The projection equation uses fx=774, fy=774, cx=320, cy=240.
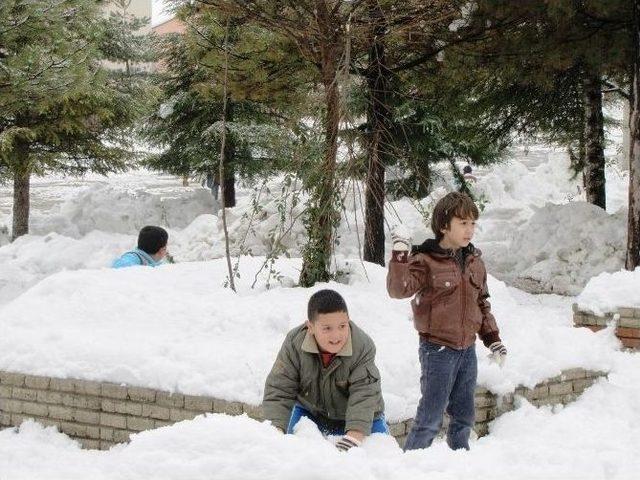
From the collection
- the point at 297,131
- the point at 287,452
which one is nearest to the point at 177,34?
the point at 297,131

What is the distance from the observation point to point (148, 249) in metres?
6.62

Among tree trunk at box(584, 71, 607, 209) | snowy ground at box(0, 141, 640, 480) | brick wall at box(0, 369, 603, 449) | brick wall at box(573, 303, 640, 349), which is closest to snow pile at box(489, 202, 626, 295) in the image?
tree trunk at box(584, 71, 607, 209)

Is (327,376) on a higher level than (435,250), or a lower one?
lower

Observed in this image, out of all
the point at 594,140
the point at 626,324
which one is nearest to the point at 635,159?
the point at 594,140

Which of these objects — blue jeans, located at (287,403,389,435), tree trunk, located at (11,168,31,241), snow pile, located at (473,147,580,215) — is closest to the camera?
blue jeans, located at (287,403,389,435)

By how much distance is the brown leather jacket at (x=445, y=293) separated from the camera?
12.9 feet

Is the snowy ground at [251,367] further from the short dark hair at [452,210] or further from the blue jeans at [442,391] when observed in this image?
the short dark hair at [452,210]

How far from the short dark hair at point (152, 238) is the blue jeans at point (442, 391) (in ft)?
10.2

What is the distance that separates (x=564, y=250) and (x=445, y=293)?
8.21 meters

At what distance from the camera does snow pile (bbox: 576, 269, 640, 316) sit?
269 inches

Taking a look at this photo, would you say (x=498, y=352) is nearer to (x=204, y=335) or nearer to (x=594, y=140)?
(x=204, y=335)

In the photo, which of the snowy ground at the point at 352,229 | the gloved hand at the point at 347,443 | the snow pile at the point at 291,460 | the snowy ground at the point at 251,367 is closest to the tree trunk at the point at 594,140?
the snowy ground at the point at 352,229

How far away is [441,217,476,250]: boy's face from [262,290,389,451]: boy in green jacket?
30.1 inches

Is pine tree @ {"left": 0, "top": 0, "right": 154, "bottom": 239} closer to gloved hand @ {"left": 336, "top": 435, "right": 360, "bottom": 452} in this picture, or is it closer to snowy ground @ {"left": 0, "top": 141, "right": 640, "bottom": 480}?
snowy ground @ {"left": 0, "top": 141, "right": 640, "bottom": 480}
